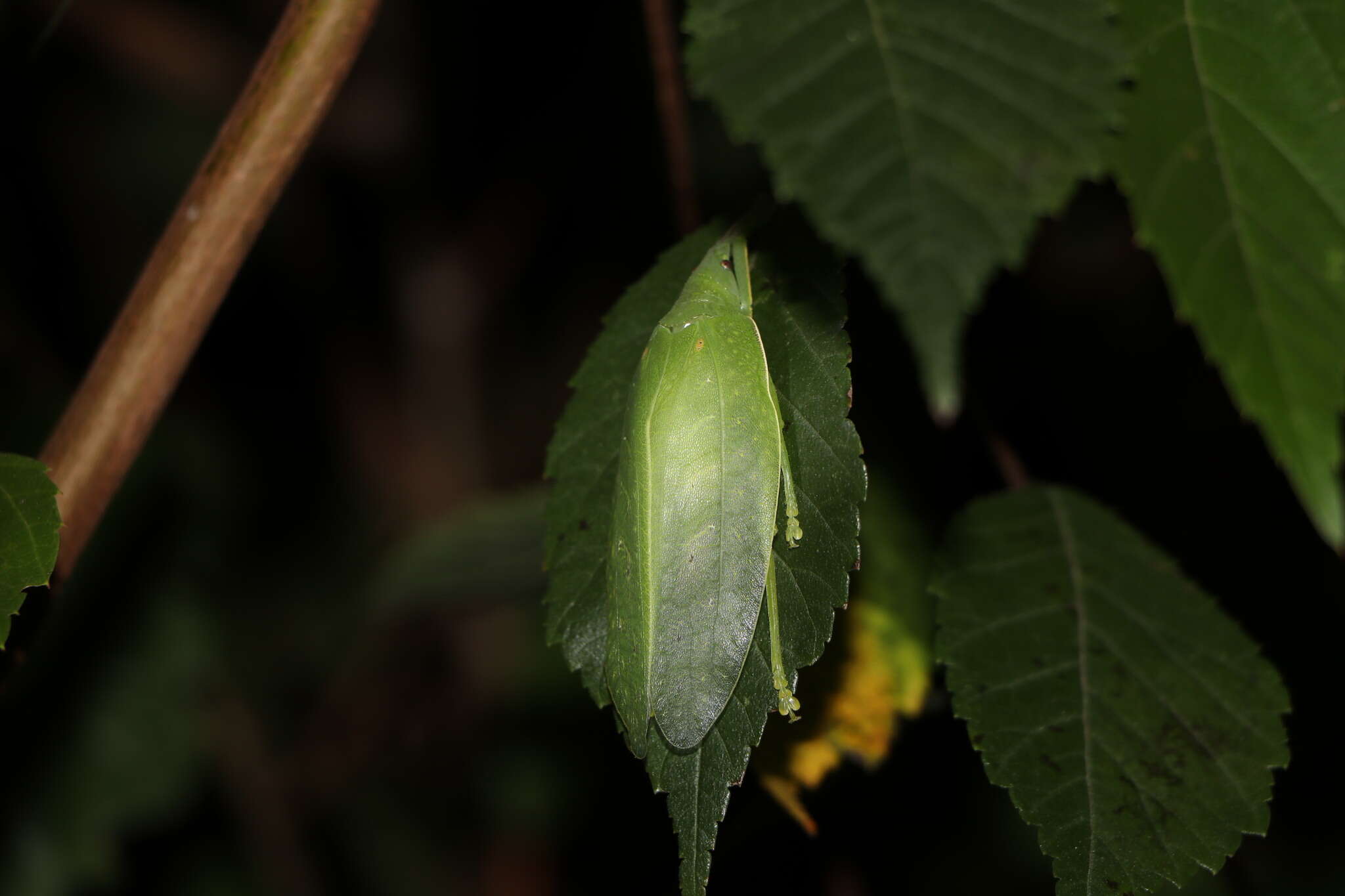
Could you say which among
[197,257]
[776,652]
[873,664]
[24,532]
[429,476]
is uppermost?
[197,257]

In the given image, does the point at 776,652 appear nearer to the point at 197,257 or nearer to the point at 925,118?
the point at 925,118

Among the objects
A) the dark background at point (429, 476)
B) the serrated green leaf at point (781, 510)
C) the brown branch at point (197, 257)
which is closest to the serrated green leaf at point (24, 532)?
the brown branch at point (197, 257)

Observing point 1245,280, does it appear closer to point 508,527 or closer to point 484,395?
point 508,527

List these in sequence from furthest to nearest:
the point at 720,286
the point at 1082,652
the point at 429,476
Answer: the point at 429,476
the point at 720,286
the point at 1082,652

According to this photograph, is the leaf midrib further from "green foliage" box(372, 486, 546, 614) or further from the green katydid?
"green foliage" box(372, 486, 546, 614)

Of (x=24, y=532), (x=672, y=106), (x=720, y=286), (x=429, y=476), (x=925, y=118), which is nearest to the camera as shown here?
(x=925, y=118)

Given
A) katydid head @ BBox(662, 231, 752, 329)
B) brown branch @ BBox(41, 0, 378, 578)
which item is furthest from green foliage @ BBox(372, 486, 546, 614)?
brown branch @ BBox(41, 0, 378, 578)

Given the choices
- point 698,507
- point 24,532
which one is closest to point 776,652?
point 698,507

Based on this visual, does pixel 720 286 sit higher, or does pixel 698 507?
pixel 720 286
